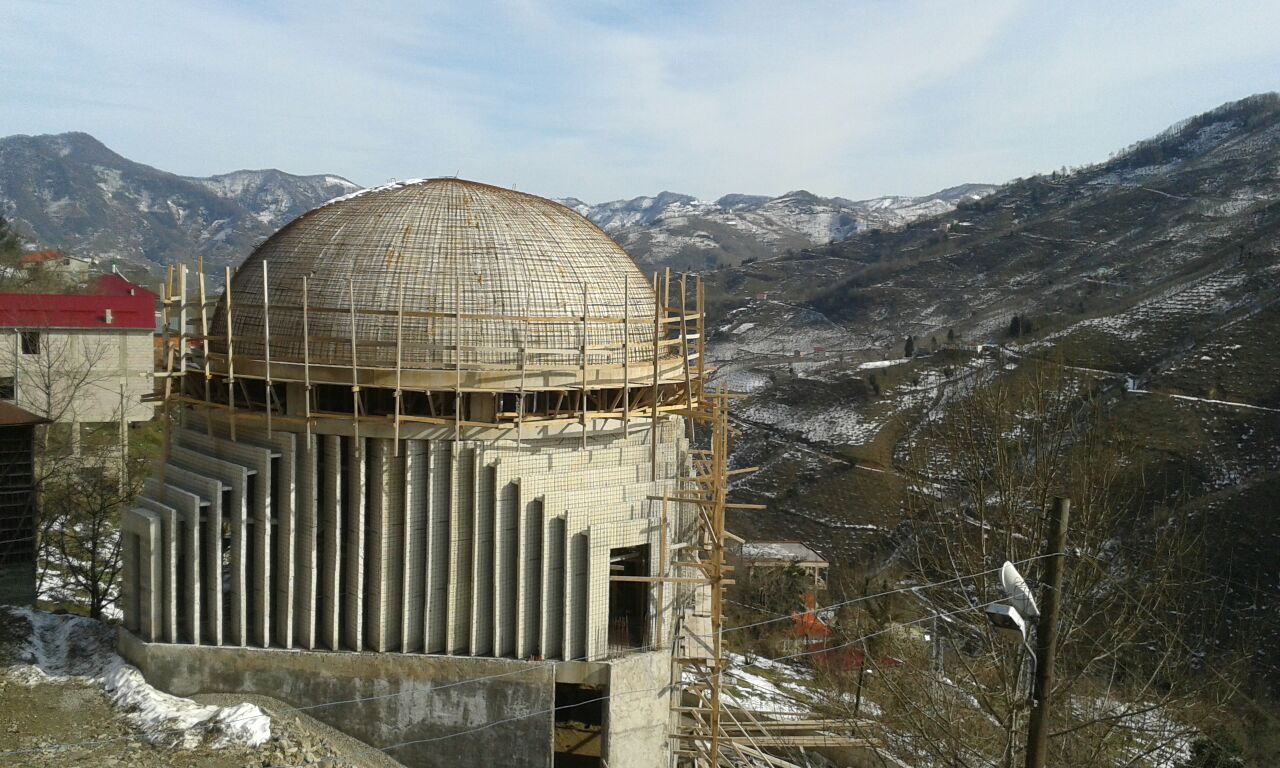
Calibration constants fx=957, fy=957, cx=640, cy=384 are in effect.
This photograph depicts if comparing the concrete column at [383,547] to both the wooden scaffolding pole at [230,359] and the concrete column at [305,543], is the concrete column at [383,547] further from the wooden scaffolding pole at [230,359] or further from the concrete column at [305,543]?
the wooden scaffolding pole at [230,359]

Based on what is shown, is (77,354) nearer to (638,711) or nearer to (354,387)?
(354,387)

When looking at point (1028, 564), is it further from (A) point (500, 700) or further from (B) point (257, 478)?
(B) point (257, 478)

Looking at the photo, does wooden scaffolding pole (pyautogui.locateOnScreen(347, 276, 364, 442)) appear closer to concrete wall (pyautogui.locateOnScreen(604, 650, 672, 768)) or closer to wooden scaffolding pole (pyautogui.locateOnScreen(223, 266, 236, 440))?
wooden scaffolding pole (pyautogui.locateOnScreen(223, 266, 236, 440))

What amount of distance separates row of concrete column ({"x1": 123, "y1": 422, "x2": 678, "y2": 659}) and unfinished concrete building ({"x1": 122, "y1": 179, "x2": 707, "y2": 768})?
0.04 m

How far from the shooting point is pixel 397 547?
18938 mm

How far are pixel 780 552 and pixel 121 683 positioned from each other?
37.3 m

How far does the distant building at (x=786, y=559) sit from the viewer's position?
47878 millimetres

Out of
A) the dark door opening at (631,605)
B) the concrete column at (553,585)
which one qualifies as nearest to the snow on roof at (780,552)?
the dark door opening at (631,605)

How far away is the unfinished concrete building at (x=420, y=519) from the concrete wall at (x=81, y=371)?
22015 millimetres

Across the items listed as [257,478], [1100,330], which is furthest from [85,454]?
[1100,330]

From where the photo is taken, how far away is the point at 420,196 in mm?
21375

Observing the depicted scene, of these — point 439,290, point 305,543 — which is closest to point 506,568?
point 305,543

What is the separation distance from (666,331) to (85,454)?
28.0 metres

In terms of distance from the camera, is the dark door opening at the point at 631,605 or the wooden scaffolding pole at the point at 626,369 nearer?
the wooden scaffolding pole at the point at 626,369
